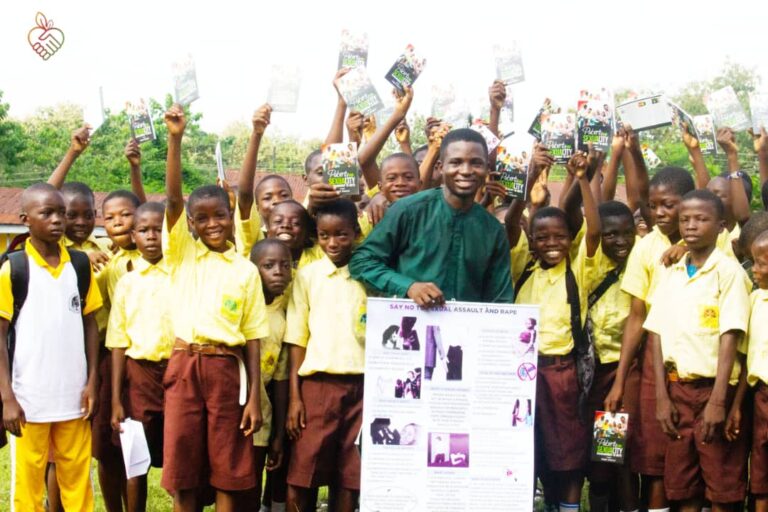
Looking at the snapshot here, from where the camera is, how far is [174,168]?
4.52m

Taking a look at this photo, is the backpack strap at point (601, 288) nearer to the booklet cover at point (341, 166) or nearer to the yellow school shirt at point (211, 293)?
the booklet cover at point (341, 166)

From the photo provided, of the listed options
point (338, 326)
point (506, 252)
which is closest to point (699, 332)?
point (506, 252)

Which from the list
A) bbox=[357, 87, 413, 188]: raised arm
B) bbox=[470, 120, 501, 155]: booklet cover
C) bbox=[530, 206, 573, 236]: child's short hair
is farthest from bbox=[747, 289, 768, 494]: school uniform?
bbox=[357, 87, 413, 188]: raised arm

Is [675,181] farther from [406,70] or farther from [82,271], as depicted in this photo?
[82,271]

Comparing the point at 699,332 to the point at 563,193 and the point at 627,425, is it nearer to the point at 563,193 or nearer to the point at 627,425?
the point at 627,425

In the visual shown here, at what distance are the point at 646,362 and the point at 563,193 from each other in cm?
117

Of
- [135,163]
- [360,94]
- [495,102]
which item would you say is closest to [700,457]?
[495,102]

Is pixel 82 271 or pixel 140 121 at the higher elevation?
pixel 140 121

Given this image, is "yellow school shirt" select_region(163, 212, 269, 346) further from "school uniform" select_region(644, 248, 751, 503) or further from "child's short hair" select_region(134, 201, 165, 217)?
"school uniform" select_region(644, 248, 751, 503)

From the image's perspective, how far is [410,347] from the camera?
4227 millimetres

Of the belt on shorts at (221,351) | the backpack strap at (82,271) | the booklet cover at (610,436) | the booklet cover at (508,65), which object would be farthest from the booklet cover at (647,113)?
the backpack strap at (82,271)

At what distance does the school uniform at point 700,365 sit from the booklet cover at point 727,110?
5.76 ft

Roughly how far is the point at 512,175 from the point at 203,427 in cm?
217

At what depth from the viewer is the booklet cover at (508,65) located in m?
6.38
